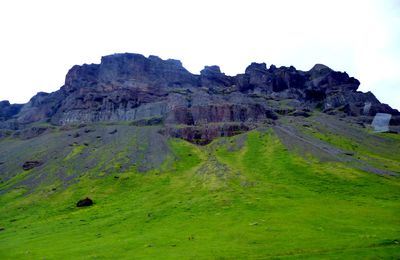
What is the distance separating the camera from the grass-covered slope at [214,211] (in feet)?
170

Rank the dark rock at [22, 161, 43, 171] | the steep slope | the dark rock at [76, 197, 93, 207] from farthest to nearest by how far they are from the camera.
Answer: the dark rock at [22, 161, 43, 171] → the dark rock at [76, 197, 93, 207] → the steep slope

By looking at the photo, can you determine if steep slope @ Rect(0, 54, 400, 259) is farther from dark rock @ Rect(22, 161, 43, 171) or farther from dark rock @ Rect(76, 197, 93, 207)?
dark rock @ Rect(76, 197, 93, 207)

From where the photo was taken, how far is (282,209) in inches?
3132

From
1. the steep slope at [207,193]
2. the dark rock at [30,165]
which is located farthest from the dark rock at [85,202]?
the dark rock at [30,165]

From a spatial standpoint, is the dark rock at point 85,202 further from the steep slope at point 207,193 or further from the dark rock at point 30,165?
the dark rock at point 30,165

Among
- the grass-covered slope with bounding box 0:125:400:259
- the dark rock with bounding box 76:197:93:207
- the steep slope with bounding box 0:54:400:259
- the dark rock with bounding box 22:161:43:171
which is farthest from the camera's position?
the dark rock with bounding box 22:161:43:171

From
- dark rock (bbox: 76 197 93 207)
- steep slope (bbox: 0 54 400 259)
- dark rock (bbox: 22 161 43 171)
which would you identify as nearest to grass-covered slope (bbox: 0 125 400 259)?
steep slope (bbox: 0 54 400 259)

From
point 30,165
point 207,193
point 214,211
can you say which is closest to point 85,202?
point 207,193

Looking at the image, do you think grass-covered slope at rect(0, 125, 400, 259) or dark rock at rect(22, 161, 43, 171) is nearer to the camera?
grass-covered slope at rect(0, 125, 400, 259)

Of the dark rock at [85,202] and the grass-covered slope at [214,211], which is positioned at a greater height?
the grass-covered slope at [214,211]

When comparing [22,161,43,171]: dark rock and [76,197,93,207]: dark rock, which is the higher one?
[22,161,43,171]: dark rock

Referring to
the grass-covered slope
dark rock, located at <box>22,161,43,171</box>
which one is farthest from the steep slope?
dark rock, located at <box>22,161,43,171</box>

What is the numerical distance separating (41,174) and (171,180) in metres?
55.2

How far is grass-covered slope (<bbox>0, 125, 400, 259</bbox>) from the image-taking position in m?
51.9
